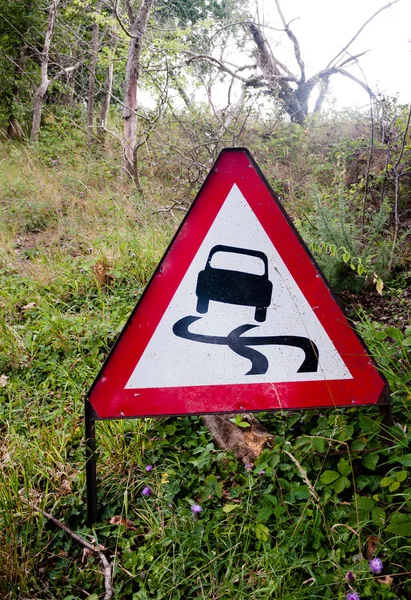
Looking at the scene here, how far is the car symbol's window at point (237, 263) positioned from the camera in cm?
123

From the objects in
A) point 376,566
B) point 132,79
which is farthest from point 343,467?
point 132,79

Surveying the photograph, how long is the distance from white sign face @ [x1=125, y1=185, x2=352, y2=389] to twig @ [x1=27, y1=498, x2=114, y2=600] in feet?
1.92

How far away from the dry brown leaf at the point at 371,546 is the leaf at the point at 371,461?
192 millimetres

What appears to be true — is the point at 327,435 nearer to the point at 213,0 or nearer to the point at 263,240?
the point at 263,240

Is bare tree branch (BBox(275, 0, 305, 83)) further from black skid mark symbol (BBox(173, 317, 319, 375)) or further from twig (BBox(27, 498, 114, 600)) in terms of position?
twig (BBox(27, 498, 114, 600))

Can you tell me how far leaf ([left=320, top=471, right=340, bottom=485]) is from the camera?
1288 millimetres

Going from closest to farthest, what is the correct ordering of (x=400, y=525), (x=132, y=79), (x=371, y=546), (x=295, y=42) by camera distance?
1. (x=400, y=525)
2. (x=371, y=546)
3. (x=132, y=79)
4. (x=295, y=42)

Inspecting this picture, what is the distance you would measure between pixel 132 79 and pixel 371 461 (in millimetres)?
6331

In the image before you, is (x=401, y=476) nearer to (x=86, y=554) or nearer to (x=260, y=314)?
(x=260, y=314)

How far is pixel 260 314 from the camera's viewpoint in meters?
1.23

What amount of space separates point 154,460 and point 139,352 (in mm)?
630

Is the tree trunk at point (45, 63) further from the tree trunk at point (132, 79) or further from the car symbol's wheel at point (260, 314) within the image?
the car symbol's wheel at point (260, 314)

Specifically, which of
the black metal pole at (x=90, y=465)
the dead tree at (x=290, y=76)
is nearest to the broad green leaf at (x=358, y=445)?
the black metal pole at (x=90, y=465)

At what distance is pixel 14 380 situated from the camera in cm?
228
